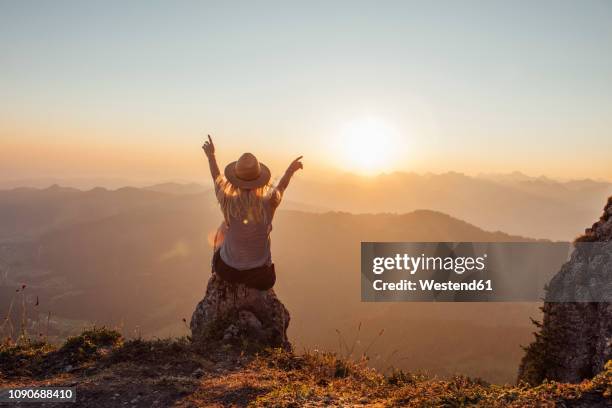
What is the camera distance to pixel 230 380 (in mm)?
6301

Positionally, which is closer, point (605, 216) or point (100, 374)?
point (100, 374)

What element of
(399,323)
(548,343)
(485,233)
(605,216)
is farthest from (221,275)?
(485,233)

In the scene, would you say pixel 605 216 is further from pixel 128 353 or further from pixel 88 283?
pixel 88 283

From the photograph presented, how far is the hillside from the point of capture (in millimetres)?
4520

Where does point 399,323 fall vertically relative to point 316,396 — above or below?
below

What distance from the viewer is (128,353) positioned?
745 centimetres

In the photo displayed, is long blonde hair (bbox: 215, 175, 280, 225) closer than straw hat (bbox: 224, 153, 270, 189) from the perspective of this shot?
No

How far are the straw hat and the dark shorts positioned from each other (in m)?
1.91

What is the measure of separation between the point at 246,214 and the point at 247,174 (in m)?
0.86

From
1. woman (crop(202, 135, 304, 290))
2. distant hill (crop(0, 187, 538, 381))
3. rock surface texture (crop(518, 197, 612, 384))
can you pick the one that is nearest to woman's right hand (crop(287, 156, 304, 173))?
woman (crop(202, 135, 304, 290))

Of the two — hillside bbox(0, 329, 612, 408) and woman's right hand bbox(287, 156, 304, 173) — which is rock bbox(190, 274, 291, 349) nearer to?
hillside bbox(0, 329, 612, 408)

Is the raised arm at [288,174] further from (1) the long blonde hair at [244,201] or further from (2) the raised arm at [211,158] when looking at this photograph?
(2) the raised arm at [211,158]

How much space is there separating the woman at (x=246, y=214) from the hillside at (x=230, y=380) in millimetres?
1828

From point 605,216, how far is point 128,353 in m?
9.46
